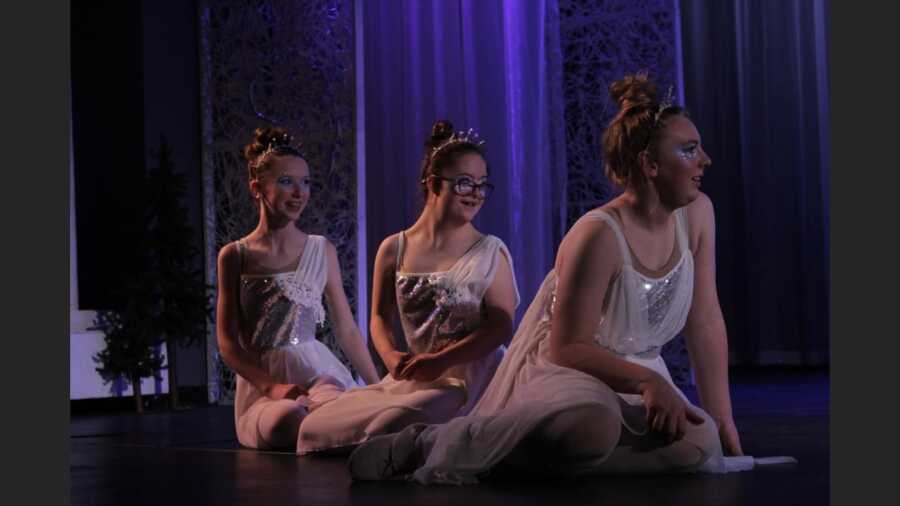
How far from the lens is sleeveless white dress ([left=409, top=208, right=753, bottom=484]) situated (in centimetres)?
333

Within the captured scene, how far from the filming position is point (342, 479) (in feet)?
A: 12.0

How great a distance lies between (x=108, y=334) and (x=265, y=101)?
6.30 ft

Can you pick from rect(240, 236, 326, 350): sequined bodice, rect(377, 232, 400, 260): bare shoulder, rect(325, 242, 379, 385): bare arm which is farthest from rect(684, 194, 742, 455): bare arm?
rect(240, 236, 326, 350): sequined bodice

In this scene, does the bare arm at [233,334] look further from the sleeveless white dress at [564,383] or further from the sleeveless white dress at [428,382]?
the sleeveless white dress at [564,383]

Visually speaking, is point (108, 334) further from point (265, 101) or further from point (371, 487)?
point (371, 487)

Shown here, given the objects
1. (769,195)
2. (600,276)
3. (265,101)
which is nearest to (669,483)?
(600,276)

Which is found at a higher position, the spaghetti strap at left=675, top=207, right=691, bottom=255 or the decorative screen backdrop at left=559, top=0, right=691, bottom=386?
the decorative screen backdrop at left=559, top=0, right=691, bottom=386

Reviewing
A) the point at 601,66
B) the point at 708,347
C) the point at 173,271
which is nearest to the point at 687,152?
the point at 708,347

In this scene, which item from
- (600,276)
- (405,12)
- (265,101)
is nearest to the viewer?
(600,276)

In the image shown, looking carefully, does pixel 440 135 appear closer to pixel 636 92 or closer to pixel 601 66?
pixel 636 92

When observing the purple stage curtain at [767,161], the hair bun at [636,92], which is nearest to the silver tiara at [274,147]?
the hair bun at [636,92]

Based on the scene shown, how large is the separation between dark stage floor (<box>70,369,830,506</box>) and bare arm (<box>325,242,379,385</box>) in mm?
578

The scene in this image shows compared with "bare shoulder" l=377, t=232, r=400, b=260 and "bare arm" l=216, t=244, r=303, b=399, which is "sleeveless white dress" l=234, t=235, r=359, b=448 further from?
"bare shoulder" l=377, t=232, r=400, b=260

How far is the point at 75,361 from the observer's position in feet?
28.0
